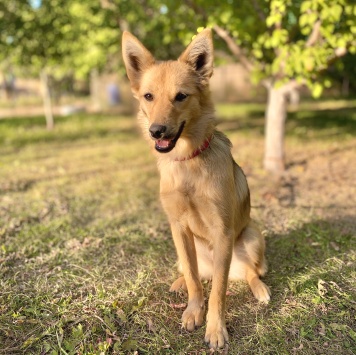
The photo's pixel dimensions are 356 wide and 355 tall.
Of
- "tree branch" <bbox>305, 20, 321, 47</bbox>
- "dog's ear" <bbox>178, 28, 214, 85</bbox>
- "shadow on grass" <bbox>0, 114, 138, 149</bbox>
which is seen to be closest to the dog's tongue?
"dog's ear" <bbox>178, 28, 214, 85</bbox>

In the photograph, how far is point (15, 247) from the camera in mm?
3855

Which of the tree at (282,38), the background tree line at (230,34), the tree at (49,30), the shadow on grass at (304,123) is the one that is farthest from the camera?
the shadow on grass at (304,123)

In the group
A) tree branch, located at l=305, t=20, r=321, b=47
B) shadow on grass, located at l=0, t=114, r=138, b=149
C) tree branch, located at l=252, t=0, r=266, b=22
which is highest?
tree branch, located at l=252, t=0, r=266, b=22

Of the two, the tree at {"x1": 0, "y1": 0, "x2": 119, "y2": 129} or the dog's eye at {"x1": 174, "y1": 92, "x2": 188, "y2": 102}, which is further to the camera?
the tree at {"x1": 0, "y1": 0, "x2": 119, "y2": 129}

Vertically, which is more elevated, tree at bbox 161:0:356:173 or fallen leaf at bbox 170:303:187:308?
tree at bbox 161:0:356:173

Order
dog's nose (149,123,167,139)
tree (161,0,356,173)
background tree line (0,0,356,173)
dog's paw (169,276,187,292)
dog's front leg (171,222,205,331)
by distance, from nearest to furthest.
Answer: dog's nose (149,123,167,139) → dog's front leg (171,222,205,331) → dog's paw (169,276,187,292) → tree (161,0,356,173) → background tree line (0,0,356,173)

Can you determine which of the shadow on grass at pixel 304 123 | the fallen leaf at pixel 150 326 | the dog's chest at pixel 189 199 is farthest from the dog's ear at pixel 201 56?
the shadow on grass at pixel 304 123

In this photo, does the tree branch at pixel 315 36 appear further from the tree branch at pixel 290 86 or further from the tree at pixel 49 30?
the tree at pixel 49 30

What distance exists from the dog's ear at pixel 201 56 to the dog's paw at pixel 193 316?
1.65 m

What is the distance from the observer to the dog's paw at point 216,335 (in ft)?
8.19

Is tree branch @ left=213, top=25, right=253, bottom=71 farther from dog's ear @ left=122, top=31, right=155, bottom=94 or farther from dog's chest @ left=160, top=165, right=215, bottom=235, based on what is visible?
dog's chest @ left=160, top=165, right=215, bottom=235

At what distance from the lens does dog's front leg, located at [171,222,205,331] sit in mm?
2732

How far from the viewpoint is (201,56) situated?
8.89 ft

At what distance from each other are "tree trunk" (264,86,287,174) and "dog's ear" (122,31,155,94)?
13.5 ft
